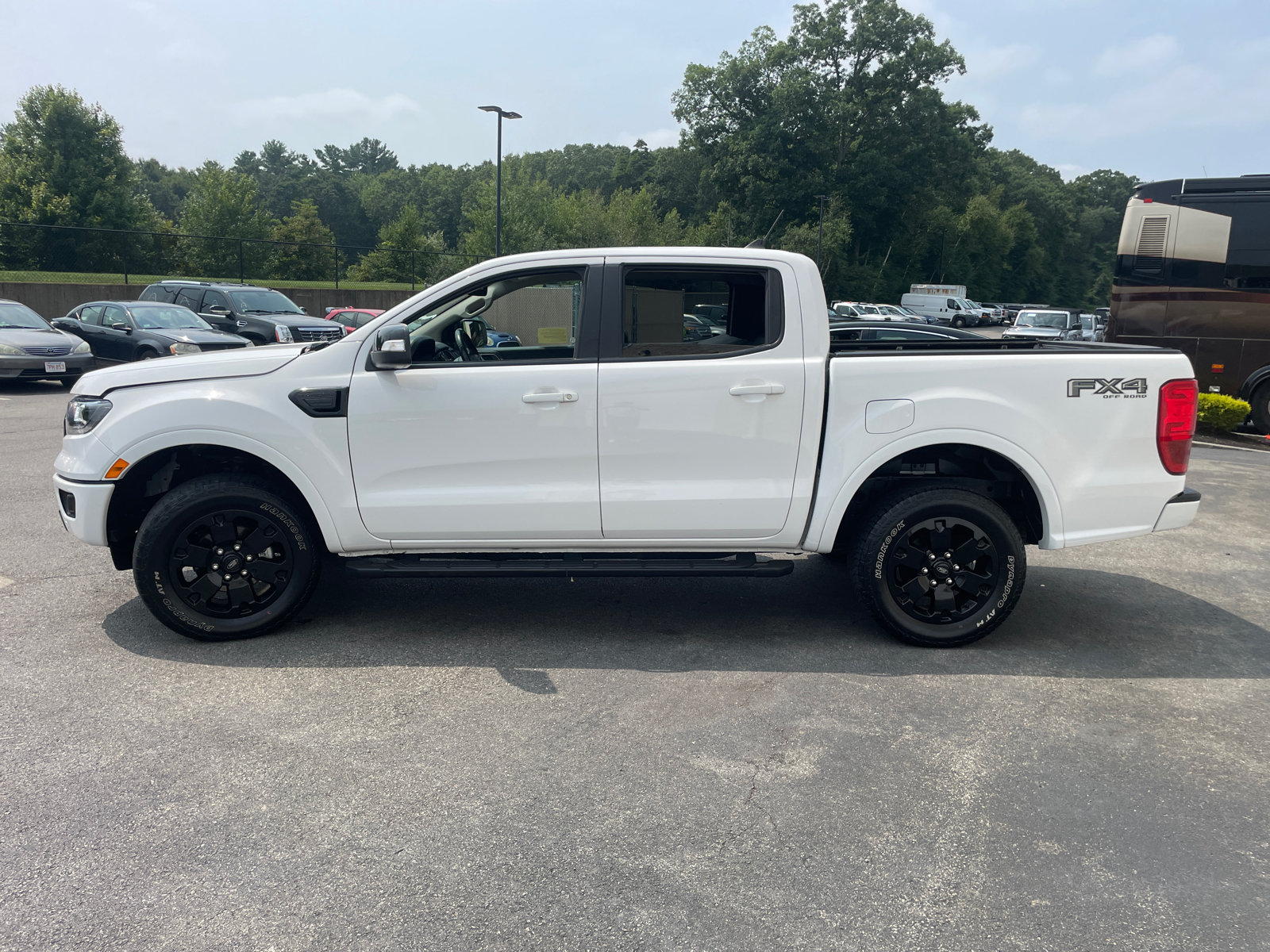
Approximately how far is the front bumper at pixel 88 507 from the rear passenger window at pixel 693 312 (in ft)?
8.87

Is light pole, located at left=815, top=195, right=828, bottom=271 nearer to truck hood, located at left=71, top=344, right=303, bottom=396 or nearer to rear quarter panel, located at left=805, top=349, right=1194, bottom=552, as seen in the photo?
rear quarter panel, located at left=805, top=349, right=1194, bottom=552

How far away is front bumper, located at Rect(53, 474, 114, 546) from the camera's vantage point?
15.2ft

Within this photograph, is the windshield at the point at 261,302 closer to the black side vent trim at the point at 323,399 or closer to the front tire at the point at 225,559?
the front tire at the point at 225,559

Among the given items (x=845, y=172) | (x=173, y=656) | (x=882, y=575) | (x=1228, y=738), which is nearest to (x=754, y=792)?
(x=882, y=575)

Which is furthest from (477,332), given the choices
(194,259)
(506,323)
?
(194,259)

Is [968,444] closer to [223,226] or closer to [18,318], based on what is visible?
[18,318]

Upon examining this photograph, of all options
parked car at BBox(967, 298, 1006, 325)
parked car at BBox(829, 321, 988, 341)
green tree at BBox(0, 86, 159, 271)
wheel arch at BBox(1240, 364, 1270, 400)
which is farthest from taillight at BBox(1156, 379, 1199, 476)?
parked car at BBox(967, 298, 1006, 325)

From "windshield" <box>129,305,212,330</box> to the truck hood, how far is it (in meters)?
12.8

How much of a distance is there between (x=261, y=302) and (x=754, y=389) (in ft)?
56.5

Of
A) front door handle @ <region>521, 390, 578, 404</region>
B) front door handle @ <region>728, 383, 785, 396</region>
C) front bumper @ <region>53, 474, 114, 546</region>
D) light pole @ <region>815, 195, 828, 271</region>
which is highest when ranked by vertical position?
light pole @ <region>815, 195, 828, 271</region>

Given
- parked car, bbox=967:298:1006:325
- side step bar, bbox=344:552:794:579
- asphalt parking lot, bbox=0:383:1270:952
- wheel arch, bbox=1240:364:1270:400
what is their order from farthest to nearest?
parked car, bbox=967:298:1006:325 < wheel arch, bbox=1240:364:1270:400 < side step bar, bbox=344:552:794:579 < asphalt parking lot, bbox=0:383:1270:952

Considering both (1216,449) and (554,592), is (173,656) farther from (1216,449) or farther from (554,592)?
(1216,449)

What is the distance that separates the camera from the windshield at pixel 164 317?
16.3 m

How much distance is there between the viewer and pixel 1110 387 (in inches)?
182
